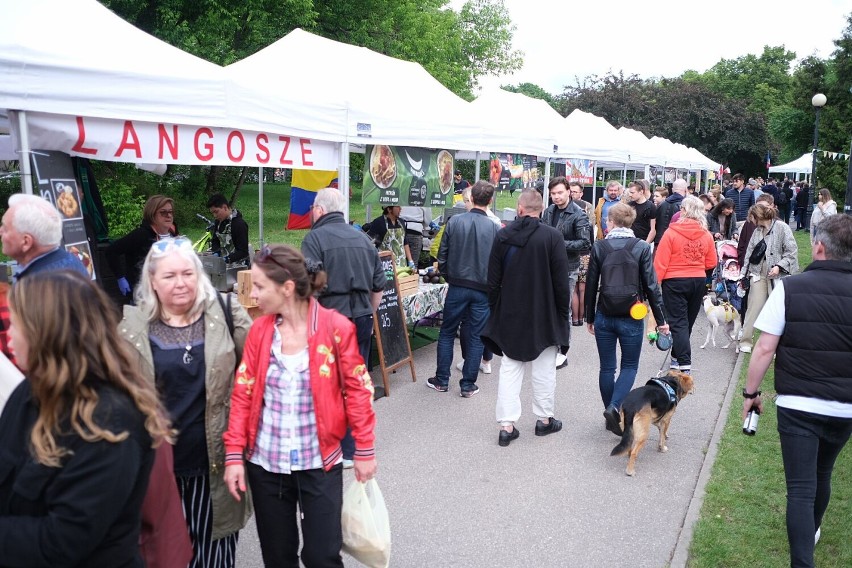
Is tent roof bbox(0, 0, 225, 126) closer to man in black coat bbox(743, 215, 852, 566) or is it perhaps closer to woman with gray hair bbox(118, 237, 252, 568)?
woman with gray hair bbox(118, 237, 252, 568)

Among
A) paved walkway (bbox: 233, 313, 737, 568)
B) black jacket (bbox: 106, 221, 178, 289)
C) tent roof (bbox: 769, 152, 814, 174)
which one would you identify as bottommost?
paved walkway (bbox: 233, 313, 737, 568)

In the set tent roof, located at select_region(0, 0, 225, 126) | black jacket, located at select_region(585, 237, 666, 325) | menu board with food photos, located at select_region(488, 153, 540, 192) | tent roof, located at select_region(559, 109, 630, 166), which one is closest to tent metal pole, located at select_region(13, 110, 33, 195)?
tent roof, located at select_region(0, 0, 225, 126)

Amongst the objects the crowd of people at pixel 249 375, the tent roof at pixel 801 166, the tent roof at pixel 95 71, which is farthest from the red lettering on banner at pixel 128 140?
the tent roof at pixel 801 166

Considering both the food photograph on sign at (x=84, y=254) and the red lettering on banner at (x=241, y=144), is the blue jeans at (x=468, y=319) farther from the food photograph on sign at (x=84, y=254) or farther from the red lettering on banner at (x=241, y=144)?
the food photograph on sign at (x=84, y=254)

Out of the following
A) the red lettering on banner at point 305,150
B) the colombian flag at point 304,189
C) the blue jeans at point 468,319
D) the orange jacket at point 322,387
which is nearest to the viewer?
the orange jacket at point 322,387

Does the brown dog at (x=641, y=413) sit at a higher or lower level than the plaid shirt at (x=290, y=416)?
lower

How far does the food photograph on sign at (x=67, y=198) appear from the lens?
4266mm

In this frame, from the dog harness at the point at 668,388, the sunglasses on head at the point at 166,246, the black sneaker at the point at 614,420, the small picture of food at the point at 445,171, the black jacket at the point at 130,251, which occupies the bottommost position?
the black sneaker at the point at 614,420

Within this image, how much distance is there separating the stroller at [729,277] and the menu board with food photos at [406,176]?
13.2ft

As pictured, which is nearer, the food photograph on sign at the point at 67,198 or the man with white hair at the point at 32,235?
the man with white hair at the point at 32,235

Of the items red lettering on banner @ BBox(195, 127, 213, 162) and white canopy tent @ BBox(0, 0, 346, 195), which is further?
red lettering on banner @ BBox(195, 127, 213, 162)

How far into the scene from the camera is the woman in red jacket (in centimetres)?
271

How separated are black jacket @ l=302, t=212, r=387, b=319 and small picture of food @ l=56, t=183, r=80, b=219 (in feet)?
4.90

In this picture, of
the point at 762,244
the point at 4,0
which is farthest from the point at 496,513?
the point at 762,244
